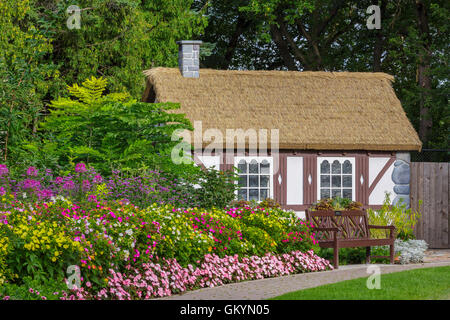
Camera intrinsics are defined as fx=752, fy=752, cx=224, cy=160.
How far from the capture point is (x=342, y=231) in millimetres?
14289

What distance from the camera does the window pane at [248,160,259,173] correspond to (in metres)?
17.7

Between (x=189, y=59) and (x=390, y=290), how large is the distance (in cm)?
1093

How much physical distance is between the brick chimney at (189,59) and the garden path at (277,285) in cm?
778

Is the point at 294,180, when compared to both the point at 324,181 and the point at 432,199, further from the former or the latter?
the point at 432,199

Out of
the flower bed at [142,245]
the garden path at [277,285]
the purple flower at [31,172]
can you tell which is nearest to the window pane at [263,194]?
the flower bed at [142,245]

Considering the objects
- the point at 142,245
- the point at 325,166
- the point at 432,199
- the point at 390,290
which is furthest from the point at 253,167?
the point at 390,290

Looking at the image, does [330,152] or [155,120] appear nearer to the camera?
[155,120]

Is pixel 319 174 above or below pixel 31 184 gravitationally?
above

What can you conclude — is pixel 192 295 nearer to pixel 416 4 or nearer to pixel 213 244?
pixel 213 244

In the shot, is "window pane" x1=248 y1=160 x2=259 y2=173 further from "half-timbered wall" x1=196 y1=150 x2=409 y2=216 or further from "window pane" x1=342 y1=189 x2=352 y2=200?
"window pane" x1=342 y1=189 x2=352 y2=200

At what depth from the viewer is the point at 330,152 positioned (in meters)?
18.1

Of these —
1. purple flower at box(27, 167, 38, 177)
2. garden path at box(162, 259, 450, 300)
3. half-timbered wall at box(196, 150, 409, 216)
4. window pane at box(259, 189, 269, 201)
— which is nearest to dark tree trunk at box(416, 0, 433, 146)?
half-timbered wall at box(196, 150, 409, 216)
